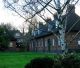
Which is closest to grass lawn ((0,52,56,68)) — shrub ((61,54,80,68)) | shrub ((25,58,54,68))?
shrub ((25,58,54,68))

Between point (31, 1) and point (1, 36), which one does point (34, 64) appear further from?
point (1, 36)

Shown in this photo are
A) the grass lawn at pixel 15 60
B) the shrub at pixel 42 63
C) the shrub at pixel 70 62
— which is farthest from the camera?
the grass lawn at pixel 15 60

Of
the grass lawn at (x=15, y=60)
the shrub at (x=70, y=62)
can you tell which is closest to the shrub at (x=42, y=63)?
the shrub at (x=70, y=62)

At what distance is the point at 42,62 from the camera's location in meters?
12.7

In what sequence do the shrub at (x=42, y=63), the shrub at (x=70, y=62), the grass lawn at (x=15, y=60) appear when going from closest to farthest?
the shrub at (x=70, y=62) → the shrub at (x=42, y=63) → the grass lawn at (x=15, y=60)

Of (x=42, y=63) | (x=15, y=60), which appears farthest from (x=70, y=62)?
(x=15, y=60)

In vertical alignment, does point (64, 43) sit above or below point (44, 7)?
below

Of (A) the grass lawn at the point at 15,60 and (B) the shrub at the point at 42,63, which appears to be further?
(A) the grass lawn at the point at 15,60

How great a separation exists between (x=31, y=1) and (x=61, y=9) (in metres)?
1.84

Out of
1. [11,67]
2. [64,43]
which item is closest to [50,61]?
[64,43]

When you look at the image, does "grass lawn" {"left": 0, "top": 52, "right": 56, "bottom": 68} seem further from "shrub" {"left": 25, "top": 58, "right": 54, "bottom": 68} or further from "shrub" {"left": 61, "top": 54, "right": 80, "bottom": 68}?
"shrub" {"left": 61, "top": 54, "right": 80, "bottom": 68}

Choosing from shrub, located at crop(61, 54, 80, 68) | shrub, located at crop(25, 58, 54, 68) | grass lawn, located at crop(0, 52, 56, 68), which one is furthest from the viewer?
grass lawn, located at crop(0, 52, 56, 68)

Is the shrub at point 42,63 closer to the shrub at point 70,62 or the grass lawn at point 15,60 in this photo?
the shrub at point 70,62

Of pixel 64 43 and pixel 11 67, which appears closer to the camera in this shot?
pixel 64 43
